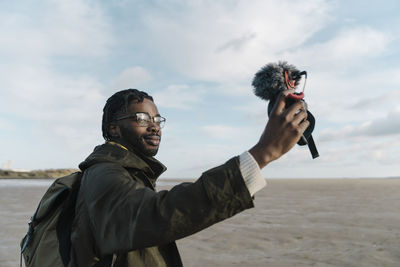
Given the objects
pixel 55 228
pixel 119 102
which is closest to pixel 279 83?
pixel 119 102

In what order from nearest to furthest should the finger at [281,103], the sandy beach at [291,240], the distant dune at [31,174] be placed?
the finger at [281,103] < the sandy beach at [291,240] < the distant dune at [31,174]

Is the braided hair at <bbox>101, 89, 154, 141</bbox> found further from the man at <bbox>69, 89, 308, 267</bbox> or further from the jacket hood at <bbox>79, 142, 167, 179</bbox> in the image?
the man at <bbox>69, 89, 308, 267</bbox>

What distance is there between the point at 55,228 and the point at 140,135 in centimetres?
72

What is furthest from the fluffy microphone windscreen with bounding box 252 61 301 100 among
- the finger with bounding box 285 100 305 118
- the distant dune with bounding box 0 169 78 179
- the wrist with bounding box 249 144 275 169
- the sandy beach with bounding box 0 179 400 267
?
the distant dune with bounding box 0 169 78 179

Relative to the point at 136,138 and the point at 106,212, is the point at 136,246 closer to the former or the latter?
the point at 106,212

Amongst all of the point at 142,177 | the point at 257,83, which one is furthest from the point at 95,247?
the point at 257,83

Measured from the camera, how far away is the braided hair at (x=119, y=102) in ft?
7.09

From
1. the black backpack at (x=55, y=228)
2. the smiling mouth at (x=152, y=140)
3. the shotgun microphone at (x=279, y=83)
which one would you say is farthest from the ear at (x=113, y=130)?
the shotgun microphone at (x=279, y=83)

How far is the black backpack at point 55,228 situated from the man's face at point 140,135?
0.43 metres

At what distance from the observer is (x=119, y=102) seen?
219 centimetres

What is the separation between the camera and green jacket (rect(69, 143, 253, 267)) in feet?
3.94

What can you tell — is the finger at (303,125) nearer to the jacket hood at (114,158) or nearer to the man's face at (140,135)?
the jacket hood at (114,158)

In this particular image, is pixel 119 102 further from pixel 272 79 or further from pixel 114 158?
pixel 272 79

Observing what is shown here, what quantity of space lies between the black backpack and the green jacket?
0.10 meters
